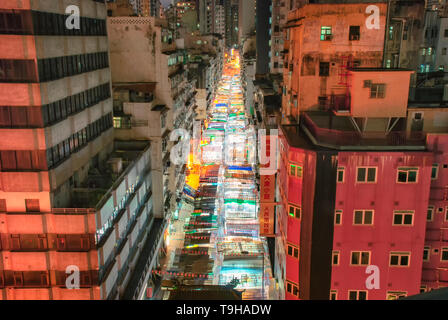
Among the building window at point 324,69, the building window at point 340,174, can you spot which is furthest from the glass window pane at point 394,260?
the building window at point 324,69

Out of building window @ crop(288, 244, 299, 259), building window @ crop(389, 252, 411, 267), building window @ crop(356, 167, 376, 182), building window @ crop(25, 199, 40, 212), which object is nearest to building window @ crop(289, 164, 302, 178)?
building window @ crop(356, 167, 376, 182)

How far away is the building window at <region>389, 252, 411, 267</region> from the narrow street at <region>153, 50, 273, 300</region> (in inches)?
636

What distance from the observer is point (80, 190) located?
92.7 ft

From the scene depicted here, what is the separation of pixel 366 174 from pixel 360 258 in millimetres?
5648

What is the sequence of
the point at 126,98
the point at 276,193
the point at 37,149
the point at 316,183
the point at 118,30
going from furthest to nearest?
the point at 118,30
the point at 126,98
the point at 276,193
the point at 316,183
the point at 37,149

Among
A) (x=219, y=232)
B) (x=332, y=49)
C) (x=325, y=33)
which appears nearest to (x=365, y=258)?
(x=332, y=49)

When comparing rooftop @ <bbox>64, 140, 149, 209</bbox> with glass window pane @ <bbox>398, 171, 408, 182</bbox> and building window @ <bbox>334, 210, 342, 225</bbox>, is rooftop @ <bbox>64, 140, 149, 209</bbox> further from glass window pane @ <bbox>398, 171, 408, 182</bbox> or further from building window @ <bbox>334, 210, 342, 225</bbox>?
glass window pane @ <bbox>398, 171, 408, 182</bbox>

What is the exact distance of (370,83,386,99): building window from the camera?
27.4 meters

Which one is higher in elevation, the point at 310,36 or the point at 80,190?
the point at 310,36

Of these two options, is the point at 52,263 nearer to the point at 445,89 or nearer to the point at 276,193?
the point at 276,193
